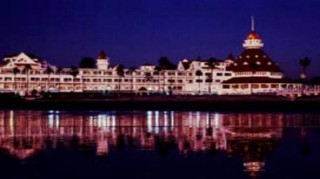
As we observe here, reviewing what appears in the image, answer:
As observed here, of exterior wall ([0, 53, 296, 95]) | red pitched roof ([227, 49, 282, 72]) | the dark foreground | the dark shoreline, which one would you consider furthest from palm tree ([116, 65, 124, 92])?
the dark shoreline

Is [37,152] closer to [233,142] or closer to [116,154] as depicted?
[116,154]

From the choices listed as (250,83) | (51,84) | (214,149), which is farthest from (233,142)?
(51,84)

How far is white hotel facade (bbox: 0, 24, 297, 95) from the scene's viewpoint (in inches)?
5778

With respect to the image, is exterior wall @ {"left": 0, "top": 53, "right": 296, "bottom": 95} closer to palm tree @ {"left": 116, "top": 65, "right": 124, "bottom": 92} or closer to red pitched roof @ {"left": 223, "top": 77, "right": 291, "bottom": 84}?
palm tree @ {"left": 116, "top": 65, "right": 124, "bottom": 92}

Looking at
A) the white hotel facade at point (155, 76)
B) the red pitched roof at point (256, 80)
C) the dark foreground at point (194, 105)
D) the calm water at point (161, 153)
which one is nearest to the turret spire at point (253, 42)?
the white hotel facade at point (155, 76)

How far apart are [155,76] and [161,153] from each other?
452ft

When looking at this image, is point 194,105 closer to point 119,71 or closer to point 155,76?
point 119,71

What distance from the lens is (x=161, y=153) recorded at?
2955 centimetres

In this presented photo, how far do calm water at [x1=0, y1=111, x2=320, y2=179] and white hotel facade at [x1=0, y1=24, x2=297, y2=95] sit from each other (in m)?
101

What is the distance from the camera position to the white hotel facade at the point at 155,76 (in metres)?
147

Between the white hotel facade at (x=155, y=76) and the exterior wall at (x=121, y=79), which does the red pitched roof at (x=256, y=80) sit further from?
Answer: the exterior wall at (x=121, y=79)

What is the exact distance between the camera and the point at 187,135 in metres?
38.8

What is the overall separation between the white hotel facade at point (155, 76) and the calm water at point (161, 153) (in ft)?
331

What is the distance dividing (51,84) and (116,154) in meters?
132
